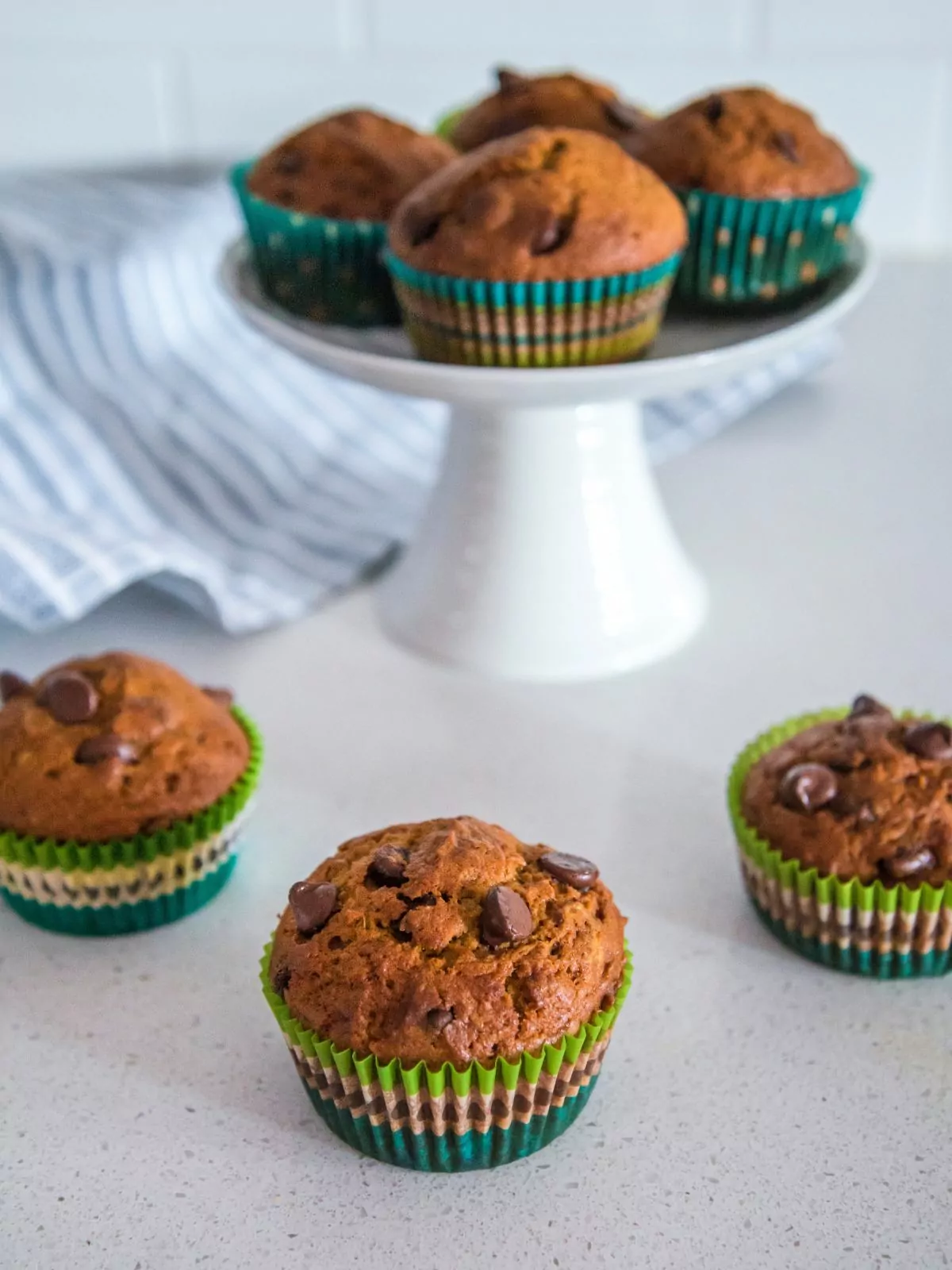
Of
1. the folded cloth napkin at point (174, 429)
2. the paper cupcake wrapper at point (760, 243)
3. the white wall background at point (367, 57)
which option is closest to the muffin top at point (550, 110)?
the paper cupcake wrapper at point (760, 243)

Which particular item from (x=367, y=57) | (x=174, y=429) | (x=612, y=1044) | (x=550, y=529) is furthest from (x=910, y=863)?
(x=367, y=57)

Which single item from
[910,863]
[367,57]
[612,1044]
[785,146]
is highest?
[785,146]

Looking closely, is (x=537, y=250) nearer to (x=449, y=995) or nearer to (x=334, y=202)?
(x=334, y=202)

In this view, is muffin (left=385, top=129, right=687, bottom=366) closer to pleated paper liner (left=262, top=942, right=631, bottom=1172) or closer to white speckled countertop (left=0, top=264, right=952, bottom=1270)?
white speckled countertop (left=0, top=264, right=952, bottom=1270)

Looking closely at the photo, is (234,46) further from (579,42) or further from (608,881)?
(608,881)

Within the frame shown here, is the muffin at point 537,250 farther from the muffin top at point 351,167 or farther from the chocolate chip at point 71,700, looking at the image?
the chocolate chip at point 71,700

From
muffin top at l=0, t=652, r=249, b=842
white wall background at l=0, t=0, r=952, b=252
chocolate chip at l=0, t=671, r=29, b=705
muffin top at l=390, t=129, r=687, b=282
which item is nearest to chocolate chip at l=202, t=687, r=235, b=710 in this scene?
muffin top at l=0, t=652, r=249, b=842
